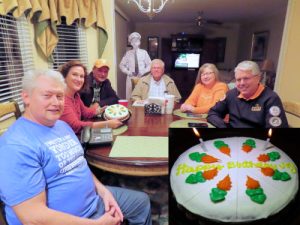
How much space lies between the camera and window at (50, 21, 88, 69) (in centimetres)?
251

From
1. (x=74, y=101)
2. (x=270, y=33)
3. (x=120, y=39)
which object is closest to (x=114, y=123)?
(x=74, y=101)

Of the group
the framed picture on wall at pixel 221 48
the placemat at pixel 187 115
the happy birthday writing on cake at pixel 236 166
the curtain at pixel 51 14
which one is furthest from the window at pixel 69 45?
the framed picture on wall at pixel 221 48

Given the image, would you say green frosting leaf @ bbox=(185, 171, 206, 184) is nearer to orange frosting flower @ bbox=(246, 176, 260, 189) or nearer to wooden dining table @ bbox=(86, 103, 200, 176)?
orange frosting flower @ bbox=(246, 176, 260, 189)

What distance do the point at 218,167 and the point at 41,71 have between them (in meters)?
0.82

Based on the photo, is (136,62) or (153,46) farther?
(153,46)

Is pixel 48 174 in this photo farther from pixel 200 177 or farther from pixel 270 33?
pixel 270 33

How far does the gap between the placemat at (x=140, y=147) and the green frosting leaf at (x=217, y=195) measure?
2.21 feet

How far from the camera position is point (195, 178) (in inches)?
15.8

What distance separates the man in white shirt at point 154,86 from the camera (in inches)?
98.0

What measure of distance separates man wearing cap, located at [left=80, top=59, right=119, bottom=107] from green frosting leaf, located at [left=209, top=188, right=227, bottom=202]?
182 centimetres

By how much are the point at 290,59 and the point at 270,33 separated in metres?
2.54

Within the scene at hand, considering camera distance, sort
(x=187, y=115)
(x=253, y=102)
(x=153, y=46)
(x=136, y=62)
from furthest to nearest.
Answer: (x=153, y=46), (x=136, y=62), (x=187, y=115), (x=253, y=102)

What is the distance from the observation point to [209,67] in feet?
6.78

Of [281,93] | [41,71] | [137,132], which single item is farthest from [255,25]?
[41,71]
